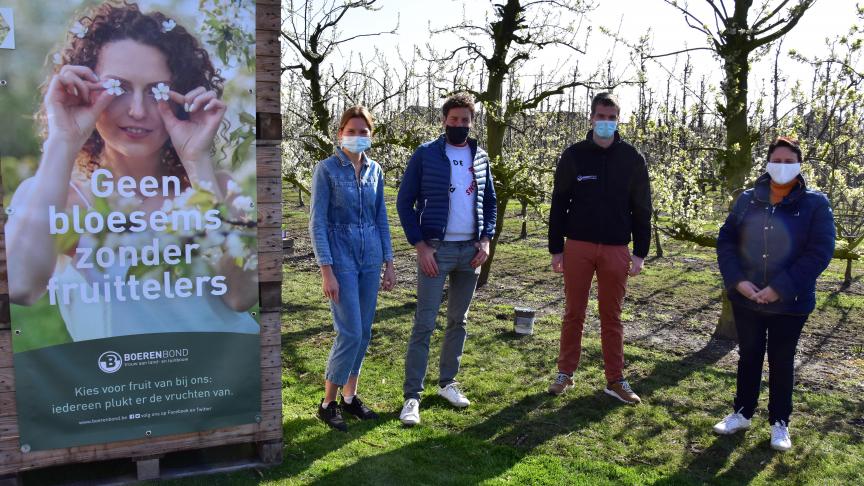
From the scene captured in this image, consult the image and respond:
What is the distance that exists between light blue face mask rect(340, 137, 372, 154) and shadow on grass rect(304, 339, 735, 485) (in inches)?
72.3

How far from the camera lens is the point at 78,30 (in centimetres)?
315

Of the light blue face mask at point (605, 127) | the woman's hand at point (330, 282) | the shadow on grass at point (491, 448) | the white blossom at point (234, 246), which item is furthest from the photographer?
the light blue face mask at point (605, 127)

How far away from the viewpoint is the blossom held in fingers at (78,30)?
3143mm

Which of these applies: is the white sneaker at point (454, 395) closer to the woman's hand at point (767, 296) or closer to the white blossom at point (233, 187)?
the woman's hand at point (767, 296)

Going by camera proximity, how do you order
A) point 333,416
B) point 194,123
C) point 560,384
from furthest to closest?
1. point 560,384
2. point 333,416
3. point 194,123

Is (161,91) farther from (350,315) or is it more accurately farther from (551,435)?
(551,435)

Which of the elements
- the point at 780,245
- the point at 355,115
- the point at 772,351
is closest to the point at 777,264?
the point at 780,245

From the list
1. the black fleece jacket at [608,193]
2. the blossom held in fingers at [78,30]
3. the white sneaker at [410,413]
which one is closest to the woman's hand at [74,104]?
the blossom held in fingers at [78,30]

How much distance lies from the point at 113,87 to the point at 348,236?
1512mm

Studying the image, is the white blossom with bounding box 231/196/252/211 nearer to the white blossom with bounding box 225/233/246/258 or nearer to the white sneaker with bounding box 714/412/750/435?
the white blossom with bounding box 225/233/246/258

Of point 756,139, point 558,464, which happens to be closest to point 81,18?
point 558,464

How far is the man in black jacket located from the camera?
476cm

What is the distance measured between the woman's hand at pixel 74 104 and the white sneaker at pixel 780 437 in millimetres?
4239

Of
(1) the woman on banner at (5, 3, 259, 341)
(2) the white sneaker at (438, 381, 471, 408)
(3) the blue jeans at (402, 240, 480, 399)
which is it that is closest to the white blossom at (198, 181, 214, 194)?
(1) the woman on banner at (5, 3, 259, 341)
